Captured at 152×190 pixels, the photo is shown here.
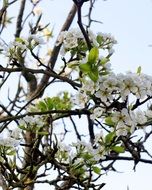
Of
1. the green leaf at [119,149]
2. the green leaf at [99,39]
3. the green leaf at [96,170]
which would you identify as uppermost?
the green leaf at [99,39]

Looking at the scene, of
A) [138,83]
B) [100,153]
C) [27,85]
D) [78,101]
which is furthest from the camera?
[27,85]

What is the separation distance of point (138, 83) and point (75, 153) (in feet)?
1.89

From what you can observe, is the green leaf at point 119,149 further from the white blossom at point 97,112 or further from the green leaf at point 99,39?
the green leaf at point 99,39

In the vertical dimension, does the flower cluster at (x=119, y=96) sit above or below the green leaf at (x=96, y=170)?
above

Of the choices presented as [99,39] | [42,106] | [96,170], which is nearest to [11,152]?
[42,106]

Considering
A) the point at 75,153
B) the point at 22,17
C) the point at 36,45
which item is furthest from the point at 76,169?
the point at 22,17

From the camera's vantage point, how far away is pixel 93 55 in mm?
1171

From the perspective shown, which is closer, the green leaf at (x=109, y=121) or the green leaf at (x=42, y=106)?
the green leaf at (x=109, y=121)

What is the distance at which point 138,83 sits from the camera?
1.19 metres

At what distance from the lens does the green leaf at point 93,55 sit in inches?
45.9

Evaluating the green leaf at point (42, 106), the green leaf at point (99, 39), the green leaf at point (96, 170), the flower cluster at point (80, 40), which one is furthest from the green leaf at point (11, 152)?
the green leaf at point (99, 39)

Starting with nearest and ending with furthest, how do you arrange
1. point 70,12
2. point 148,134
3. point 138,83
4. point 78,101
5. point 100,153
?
point 138,83
point 78,101
point 100,153
point 148,134
point 70,12

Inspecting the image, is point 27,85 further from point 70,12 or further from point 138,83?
point 138,83

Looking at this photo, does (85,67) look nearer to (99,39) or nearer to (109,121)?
(109,121)
